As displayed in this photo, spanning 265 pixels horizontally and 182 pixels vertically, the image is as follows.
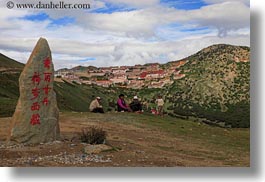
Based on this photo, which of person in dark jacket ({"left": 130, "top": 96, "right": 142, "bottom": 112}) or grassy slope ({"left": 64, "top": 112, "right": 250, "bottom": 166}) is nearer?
grassy slope ({"left": 64, "top": 112, "right": 250, "bottom": 166})

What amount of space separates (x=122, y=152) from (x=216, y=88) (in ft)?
49.6

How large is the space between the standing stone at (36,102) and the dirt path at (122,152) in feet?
1.04

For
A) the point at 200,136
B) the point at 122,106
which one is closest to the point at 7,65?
the point at 122,106

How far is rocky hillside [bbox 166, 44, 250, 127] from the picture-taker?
20.3m

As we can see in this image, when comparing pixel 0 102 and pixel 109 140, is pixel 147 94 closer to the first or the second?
pixel 0 102

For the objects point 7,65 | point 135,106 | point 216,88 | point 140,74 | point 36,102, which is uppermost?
point 7,65

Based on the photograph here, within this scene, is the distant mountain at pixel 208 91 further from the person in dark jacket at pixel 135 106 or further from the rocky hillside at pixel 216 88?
the person in dark jacket at pixel 135 106

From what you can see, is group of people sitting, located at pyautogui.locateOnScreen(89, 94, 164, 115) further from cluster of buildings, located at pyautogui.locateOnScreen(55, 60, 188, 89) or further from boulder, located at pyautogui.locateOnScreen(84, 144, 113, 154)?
boulder, located at pyautogui.locateOnScreen(84, 144, 113, 154)

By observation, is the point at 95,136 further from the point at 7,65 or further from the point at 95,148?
the point at 7,65

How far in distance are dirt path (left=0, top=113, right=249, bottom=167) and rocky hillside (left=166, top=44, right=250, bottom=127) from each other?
171 inches

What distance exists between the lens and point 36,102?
469 inches

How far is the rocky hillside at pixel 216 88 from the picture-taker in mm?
20281

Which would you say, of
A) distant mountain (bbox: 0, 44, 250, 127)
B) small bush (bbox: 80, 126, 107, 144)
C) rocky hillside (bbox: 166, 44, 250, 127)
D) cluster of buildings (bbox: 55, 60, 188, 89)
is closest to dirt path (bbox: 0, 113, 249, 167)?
small bush (bbox: 80, 126, 107, 144)

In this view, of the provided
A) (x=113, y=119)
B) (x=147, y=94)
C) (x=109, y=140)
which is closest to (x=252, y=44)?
(x=109, y=140)
